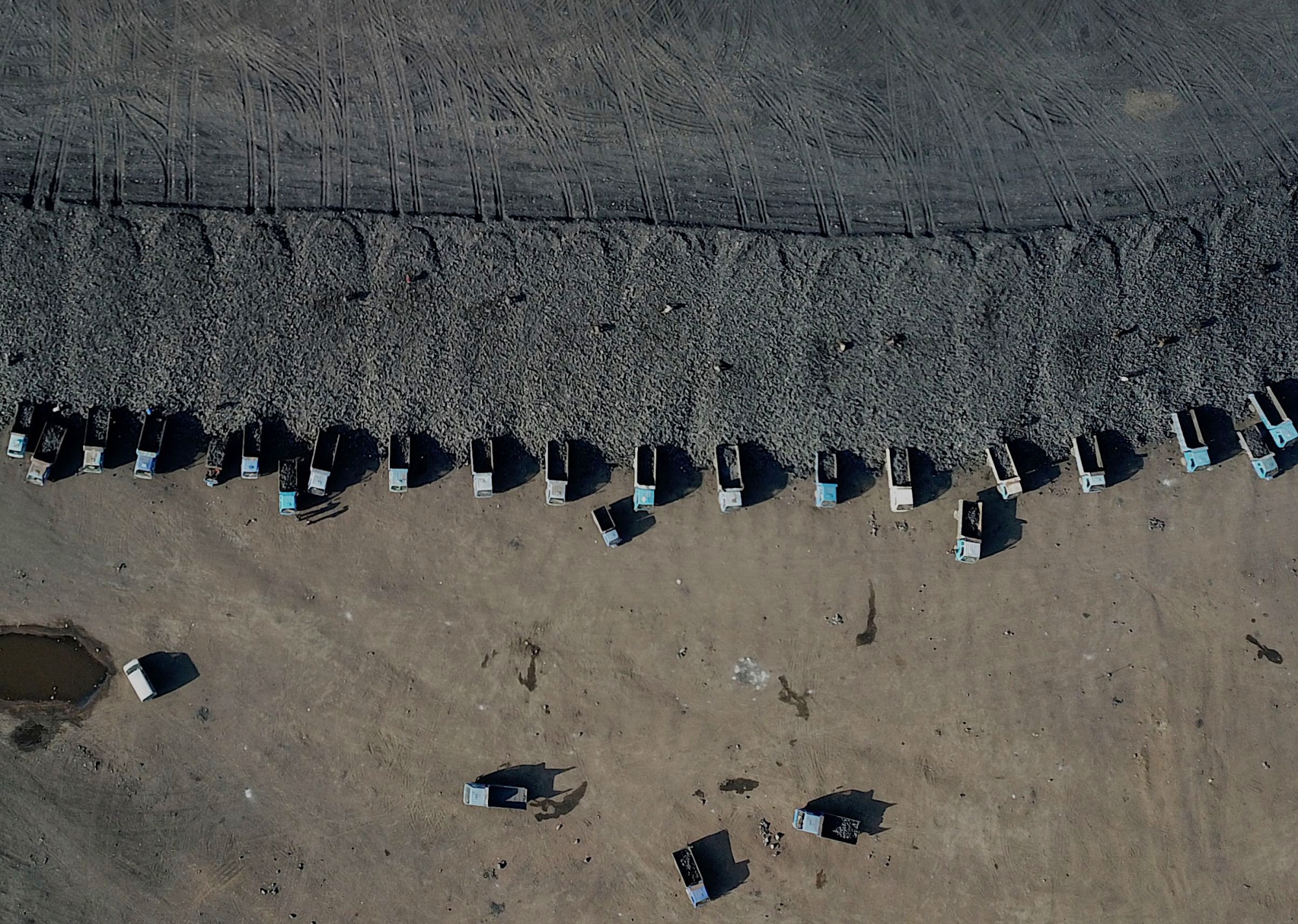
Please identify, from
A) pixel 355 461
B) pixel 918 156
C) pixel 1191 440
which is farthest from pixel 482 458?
pixel 1191 440

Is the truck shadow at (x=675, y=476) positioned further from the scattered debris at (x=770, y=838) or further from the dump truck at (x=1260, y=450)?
the dump truck at (x=1260, y=450)

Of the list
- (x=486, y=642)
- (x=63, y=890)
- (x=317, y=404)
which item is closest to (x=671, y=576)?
(x=486, y=642)

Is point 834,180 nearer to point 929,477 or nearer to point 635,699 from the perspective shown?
point 929,477

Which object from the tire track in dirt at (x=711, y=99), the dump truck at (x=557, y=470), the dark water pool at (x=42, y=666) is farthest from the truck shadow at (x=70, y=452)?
the tire track in dirt at (x=711, y=99)

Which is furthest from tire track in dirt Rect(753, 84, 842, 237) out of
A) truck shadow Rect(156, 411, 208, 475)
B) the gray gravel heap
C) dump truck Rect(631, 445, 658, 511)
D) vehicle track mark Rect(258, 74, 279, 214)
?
truck shadow Rect(156, 411, 208, 475)

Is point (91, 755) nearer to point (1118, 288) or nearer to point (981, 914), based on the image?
point (981, 914)
